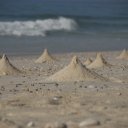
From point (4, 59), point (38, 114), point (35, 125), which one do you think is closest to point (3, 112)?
point (38, 114)

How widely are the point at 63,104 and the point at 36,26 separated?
1328 inches

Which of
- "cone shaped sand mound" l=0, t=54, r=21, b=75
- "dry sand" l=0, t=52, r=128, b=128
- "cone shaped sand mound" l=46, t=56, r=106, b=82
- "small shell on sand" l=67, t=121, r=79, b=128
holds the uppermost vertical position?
"cone shaped sand mound" l=0, t=54, r=21, b=75

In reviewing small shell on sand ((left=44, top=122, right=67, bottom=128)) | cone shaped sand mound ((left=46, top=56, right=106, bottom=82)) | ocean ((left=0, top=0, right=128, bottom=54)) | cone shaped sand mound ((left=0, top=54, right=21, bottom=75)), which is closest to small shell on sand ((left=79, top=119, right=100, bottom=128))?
small shell on sand ((left=44, top=122, right=67, bottom=128))

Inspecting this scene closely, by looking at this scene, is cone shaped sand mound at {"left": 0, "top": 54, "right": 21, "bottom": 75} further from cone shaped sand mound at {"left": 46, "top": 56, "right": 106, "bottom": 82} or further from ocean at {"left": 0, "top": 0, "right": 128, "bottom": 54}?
ocean at {"left": 0, "top": 0, "right": 128, "bottom": 54}

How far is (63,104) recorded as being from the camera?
8750 mm

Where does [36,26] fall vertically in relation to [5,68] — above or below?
above

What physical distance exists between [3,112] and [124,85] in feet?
12.1

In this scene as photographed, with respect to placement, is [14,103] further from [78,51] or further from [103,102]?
[78,51]

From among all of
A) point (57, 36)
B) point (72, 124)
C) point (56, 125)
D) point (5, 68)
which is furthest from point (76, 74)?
point (57, 36)

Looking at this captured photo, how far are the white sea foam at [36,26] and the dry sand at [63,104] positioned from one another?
2345cm

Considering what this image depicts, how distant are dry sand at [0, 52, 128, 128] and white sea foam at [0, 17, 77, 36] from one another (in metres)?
23.4

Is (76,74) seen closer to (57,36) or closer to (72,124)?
(72,124)

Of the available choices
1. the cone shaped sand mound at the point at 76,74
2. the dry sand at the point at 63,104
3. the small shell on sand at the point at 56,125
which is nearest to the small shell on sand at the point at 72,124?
the dry sand at the point at 63,104

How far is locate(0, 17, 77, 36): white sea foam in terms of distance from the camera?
36.0m
